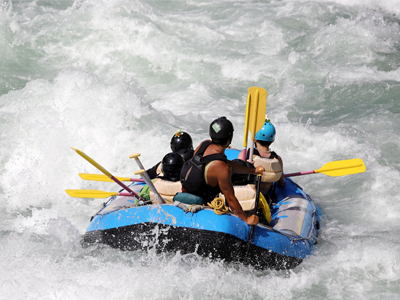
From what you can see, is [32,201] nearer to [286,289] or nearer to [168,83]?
[286,289]

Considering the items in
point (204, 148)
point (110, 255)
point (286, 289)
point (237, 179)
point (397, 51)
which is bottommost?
point (397, 51)

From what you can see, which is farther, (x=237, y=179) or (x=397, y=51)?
(x=397, y=51)

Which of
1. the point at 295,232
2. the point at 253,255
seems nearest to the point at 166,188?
the point at 253,255

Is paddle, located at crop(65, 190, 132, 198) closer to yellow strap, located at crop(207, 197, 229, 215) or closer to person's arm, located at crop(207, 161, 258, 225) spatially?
yellow strap, located at crop(207, 197, 229, 215)

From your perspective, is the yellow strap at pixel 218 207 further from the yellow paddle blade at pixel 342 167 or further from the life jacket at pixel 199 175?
the yellow paddle blade at pixel 342 167

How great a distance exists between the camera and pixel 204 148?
12.1ft

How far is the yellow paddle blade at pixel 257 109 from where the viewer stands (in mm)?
4793

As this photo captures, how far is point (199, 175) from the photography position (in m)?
A: 3.62

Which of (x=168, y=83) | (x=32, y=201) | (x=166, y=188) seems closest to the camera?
(x=166, y=188)

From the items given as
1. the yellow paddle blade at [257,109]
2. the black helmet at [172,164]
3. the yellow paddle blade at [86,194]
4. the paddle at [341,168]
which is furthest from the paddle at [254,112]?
the yellow paddle blade at [86,194]

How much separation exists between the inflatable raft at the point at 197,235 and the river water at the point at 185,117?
109mm

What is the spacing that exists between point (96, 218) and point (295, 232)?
193 cm

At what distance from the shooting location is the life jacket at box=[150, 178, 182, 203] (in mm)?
4086

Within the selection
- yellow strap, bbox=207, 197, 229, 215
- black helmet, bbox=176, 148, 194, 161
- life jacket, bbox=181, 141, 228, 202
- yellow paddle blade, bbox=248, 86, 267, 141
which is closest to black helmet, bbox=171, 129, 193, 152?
black helmet, bbox=176, 148, 194, 161
